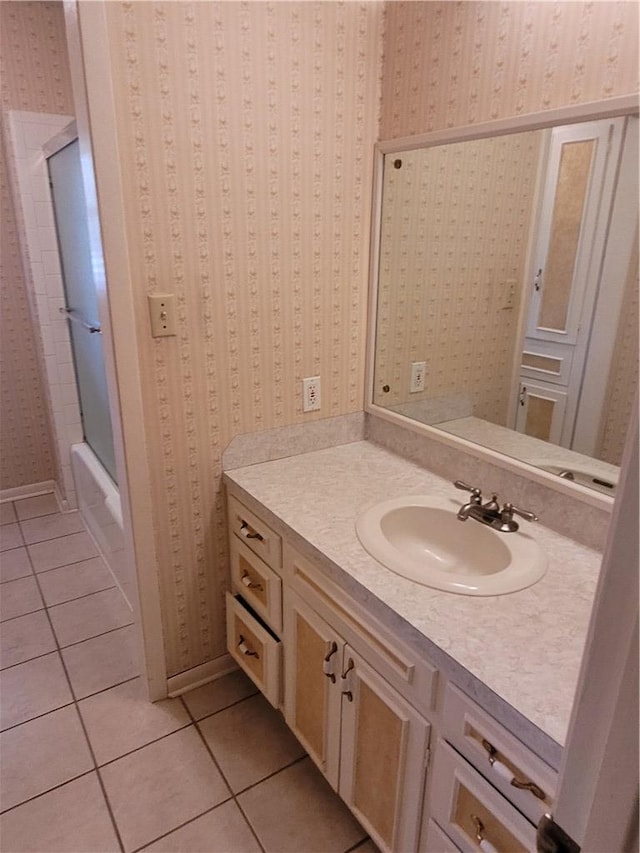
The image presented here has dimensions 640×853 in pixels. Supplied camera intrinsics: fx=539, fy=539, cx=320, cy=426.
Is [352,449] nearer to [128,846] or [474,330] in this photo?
[474,330]

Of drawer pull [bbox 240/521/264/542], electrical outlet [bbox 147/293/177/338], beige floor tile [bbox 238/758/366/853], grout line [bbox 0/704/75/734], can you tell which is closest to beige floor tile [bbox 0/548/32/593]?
grout line [bbox 0/704/75/734]

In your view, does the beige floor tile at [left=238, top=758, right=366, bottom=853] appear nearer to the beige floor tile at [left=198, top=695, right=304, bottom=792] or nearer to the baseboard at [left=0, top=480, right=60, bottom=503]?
the beige floor tile at [left=198, top=695, right=304, bottom=792]

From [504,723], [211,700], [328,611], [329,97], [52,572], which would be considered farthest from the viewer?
[52,572]

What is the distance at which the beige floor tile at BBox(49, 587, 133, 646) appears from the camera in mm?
2107

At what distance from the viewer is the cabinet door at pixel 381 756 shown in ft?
3.59

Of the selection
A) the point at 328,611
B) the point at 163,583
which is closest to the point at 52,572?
the point at 163,583

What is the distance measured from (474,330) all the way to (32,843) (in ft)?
5.93

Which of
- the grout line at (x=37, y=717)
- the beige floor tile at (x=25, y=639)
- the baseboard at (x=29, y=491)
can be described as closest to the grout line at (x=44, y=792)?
the grout line at (x=37, y=717)

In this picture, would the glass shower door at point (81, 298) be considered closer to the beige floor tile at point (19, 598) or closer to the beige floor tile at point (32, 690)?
the beige floor tile at point (19, 598)

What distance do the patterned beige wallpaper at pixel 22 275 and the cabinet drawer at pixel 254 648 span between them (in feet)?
6.13

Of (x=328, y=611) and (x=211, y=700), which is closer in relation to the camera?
(x=328, y=611)

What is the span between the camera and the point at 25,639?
6.81ft

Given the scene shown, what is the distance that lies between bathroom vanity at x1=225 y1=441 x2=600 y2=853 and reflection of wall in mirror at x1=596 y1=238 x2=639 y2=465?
0.87 feet

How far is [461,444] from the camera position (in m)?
1.56
